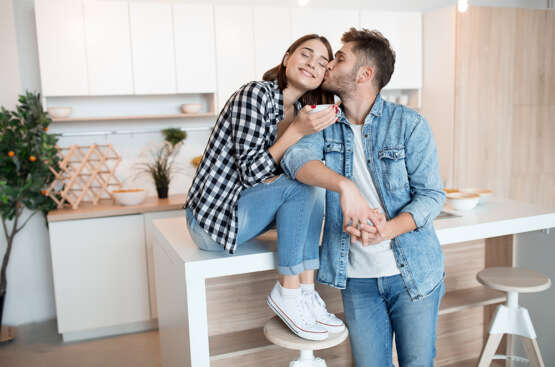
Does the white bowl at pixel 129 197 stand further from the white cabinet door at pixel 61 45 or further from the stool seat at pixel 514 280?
the stool seat at pixel 514 280

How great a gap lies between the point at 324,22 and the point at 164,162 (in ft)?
5.45

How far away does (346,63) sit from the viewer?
1.65 metres

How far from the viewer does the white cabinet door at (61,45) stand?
10.6ft

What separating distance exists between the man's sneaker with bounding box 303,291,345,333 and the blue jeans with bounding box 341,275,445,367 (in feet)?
0.36

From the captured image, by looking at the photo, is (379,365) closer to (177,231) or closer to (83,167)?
(177,231)

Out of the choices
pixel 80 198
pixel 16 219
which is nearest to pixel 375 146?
pixel 80 198

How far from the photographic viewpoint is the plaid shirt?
1.53m

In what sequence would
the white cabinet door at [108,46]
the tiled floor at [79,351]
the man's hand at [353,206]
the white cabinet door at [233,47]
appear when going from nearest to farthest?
the man's hand at [353,206]
the tiled floor at [79,351]
the white cabinet door at [108,46]
the white cabinet door at [233,47]

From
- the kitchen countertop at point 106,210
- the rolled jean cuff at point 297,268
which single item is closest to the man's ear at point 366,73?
the rolled jean cuff at point 297,268

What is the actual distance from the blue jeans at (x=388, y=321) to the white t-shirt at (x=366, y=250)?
35 millimetres

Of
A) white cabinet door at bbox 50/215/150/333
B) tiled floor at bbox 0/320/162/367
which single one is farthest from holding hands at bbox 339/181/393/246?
white cabinet door at bbox 50/215/150/333

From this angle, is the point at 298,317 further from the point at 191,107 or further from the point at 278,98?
the point at 191,107

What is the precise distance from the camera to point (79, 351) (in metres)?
3.14

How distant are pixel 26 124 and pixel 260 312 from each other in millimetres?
2132
